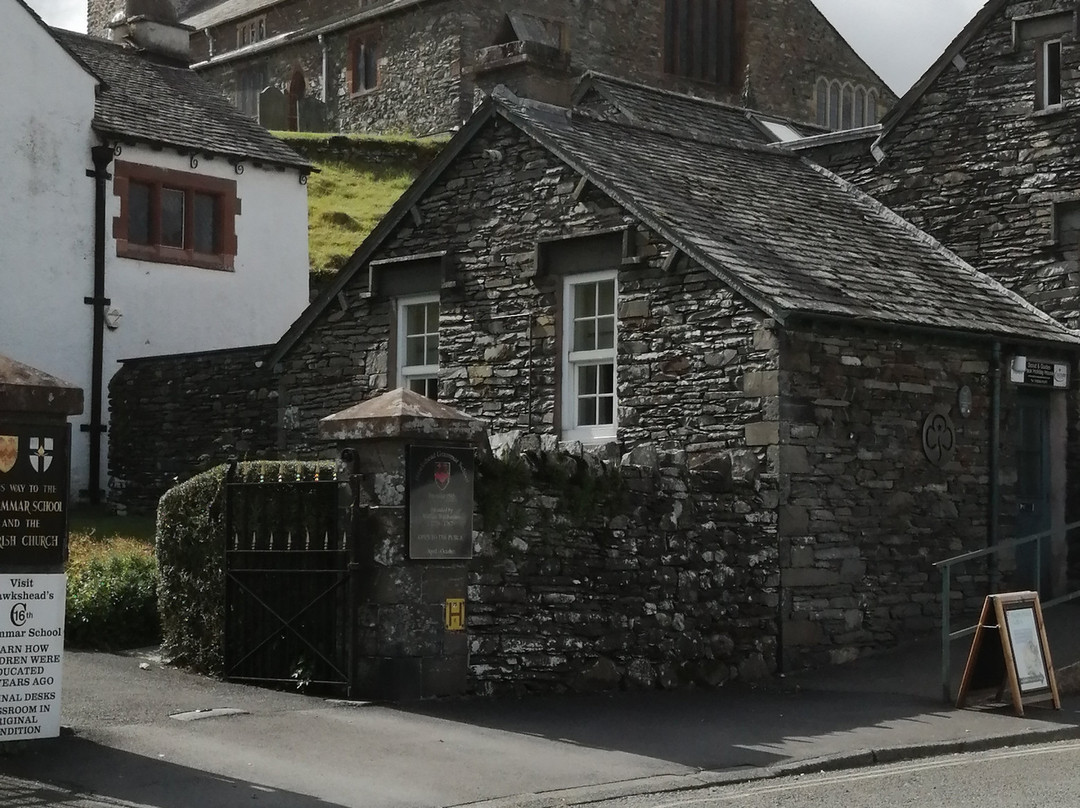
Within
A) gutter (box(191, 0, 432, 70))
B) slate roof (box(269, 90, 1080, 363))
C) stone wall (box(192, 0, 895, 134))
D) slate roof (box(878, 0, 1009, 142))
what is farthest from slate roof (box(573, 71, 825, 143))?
gutter (box(191, 0, 432, 70))

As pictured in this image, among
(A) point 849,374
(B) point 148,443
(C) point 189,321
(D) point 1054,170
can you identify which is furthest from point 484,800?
(C) point 189,321

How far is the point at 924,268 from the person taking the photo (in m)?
18.6

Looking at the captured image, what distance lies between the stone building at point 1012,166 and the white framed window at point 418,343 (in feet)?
20.1

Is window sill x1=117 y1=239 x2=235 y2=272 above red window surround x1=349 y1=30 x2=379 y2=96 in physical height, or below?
below

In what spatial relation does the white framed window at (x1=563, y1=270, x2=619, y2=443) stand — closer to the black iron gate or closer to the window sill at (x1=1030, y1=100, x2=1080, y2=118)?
the black iron gate

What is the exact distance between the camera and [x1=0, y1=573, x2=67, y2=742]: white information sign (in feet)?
32.1

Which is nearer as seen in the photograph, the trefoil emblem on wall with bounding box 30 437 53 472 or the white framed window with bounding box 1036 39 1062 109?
the trefoil emblem on wall with bounding box 30 437 53 472

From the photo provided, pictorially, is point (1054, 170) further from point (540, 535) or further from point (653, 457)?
point (540, 535)

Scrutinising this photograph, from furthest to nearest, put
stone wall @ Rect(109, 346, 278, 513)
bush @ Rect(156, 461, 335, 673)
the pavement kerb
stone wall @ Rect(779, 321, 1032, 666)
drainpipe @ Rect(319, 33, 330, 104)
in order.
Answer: drainpipe @ Rect(319, 33, 330, 104) < stone wall @ Rect(109, 346, 278, 513) < stone wall @ Rect(779, 321, 1032, 666) < bush @ Rect(156, 461, 335, 673) < the pavement kerb

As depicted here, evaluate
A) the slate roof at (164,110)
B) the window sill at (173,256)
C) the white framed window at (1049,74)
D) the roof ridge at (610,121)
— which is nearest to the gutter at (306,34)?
the slate roof at (164,110)

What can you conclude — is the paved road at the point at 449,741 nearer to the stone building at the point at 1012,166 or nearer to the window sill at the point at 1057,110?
the stone building at the point at 1012,166

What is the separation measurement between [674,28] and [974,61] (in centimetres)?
3334

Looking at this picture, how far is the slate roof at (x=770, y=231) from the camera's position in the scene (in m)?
16.1

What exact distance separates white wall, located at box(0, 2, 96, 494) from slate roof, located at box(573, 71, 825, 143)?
829 centimetres
